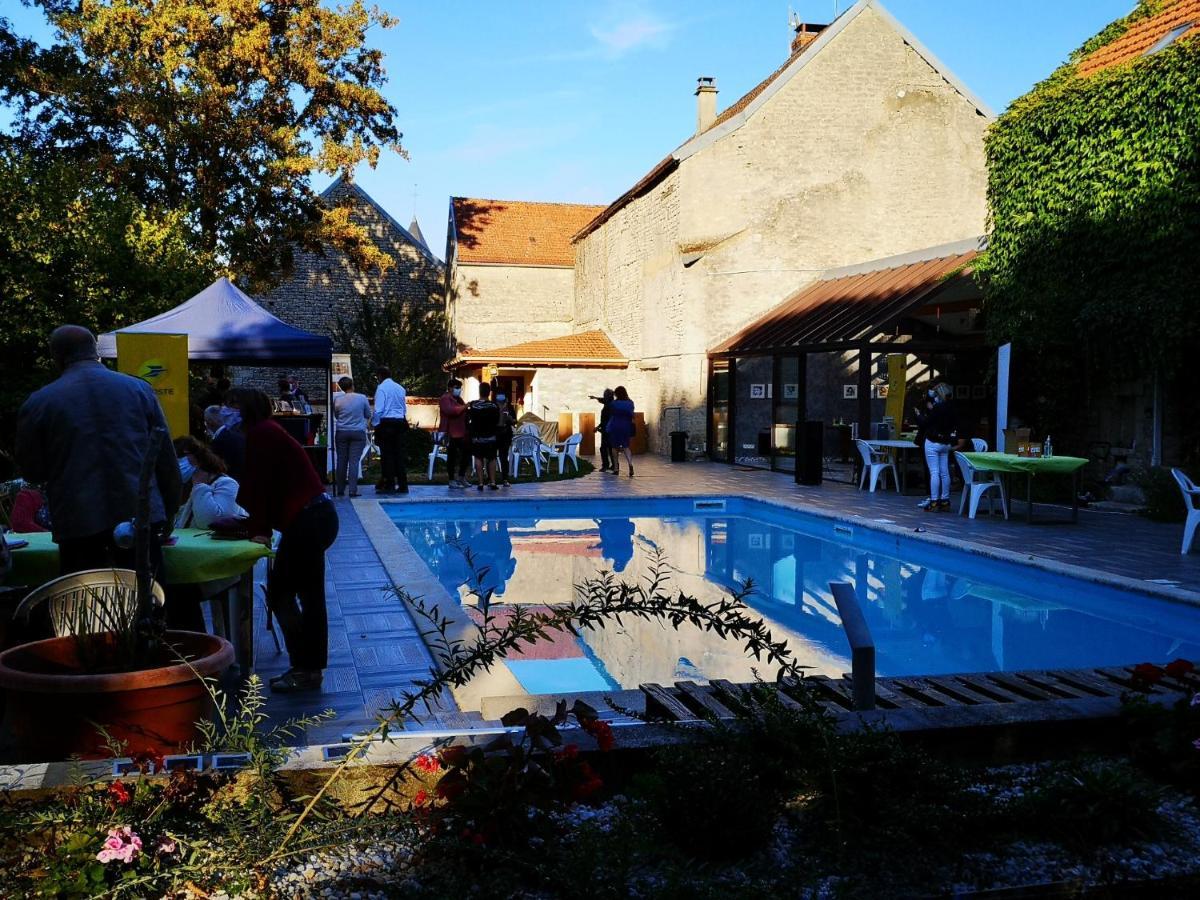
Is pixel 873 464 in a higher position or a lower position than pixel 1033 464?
lower

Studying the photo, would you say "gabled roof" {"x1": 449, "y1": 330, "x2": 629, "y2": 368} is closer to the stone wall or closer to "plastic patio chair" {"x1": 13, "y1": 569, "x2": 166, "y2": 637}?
the stone wall

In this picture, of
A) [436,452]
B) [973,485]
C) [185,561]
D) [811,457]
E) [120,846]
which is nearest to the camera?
[120,846]

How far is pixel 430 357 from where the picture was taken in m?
32.4

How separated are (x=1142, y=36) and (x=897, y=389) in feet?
22.4

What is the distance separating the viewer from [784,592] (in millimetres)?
8812

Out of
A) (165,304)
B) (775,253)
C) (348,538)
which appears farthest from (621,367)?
(348,538)

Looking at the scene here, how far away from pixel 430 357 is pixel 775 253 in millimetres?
15099

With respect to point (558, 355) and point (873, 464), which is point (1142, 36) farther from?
point (558, 355)

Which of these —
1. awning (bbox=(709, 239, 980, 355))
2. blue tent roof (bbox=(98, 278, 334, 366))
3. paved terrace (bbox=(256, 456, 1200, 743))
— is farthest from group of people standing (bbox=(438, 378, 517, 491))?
awning (bbox=(709, 239, 980, 355))

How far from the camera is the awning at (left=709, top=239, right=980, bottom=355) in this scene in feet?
48.4

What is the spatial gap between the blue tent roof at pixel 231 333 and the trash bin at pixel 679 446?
1043 centimetres

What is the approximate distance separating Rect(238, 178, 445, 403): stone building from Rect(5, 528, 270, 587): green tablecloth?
2569cm

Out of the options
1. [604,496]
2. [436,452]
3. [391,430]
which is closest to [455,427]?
[391,430]

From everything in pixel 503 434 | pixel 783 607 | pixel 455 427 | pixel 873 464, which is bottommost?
pixel 783 607
